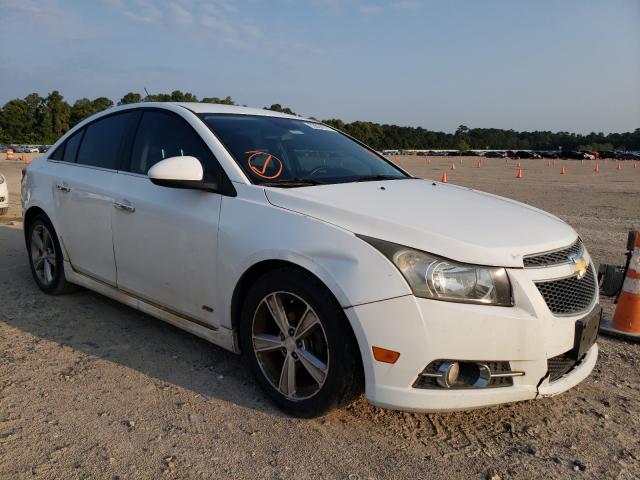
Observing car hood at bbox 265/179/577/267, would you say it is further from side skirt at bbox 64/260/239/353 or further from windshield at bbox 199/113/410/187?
side skirt at bbox 64/260/239/353

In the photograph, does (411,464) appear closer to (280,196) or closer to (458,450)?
(458,450)

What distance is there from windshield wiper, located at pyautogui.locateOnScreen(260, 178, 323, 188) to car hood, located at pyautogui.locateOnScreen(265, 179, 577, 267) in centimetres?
9

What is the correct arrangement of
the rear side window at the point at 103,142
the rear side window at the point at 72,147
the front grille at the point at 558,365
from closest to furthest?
the front grille at the point at 558,365 < the rear side window at the point at 103,142 < the rear side window at the point at 72,147

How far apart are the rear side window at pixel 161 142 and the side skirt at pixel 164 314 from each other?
91cm

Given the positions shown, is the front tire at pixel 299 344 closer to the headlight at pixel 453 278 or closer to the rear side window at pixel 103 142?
the headlight at pixel 453 278

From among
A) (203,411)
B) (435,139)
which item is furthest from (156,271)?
(435,139)

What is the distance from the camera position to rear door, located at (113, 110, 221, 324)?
3.14 metres

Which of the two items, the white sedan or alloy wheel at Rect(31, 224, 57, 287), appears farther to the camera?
alloy wheel at Rect(31, 224, 57, 287)

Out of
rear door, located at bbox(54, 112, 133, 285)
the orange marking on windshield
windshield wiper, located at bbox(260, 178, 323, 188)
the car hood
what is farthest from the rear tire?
the car hood

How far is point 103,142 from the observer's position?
13.9 feet

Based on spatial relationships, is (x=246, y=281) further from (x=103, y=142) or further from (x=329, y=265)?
(x=103, y=142)

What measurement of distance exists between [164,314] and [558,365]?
92.8 inches

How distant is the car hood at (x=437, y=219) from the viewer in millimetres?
2453

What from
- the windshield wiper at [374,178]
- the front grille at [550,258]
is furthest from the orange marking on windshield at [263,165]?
the front grille at [550,258]
